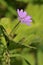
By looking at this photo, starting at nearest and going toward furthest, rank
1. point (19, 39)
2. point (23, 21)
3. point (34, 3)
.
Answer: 1. point (23, 21)
2. point (19, 39)
3. point (34, 3)

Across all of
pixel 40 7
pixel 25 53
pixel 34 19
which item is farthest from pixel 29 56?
pixel 40 7

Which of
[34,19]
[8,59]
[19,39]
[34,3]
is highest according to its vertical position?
[34,3]

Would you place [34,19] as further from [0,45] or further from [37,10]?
[0,45]

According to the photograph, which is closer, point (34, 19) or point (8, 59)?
point (8, 59)

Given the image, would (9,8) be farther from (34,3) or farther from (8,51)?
(8,51)

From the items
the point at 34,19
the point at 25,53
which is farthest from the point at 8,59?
the point at 34,19

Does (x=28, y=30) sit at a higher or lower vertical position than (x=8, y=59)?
higher

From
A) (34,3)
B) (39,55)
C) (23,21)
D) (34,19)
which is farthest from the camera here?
(34,3)
